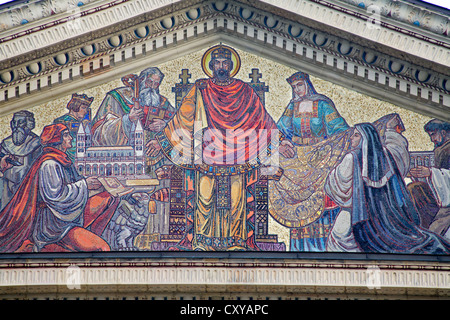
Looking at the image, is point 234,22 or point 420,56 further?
point 234,22

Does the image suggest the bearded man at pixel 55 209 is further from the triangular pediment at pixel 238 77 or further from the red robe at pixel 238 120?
the red robe at pixel 238 120

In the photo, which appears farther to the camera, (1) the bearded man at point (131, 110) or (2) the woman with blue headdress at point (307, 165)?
(1) the bearded man at point (131, 110)

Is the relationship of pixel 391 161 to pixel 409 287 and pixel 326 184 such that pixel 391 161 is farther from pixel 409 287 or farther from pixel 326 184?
pixel 409 287

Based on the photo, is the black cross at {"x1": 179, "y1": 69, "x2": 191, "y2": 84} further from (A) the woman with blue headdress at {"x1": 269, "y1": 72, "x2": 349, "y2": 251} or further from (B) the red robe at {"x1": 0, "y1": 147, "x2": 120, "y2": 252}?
(B) the red robe at {"x1": 0, "y1": 147, "x2": 120, "y2": 252}

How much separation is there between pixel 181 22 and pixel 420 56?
256 centimetres

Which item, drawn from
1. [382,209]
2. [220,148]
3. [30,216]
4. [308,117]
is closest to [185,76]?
[220,148]

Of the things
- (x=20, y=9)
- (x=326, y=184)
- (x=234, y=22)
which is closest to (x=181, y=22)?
(x=234, y=22)

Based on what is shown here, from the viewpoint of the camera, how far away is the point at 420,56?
973cm

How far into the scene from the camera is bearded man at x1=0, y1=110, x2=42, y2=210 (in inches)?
388

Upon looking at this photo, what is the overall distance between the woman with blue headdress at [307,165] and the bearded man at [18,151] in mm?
2529

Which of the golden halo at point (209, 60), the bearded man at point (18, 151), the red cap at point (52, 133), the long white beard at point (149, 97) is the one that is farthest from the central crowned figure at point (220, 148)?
the bearded man at point (18, 151)

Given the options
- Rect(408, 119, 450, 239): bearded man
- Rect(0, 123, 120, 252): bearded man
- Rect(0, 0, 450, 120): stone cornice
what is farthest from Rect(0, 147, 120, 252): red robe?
Rect(408, 119, 450, 239): bearded man

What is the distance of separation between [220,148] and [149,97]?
0.95m

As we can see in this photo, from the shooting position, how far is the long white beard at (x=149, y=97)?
10133mm
